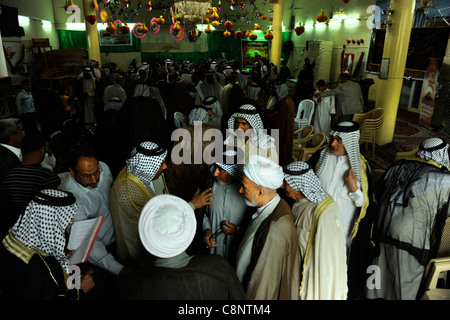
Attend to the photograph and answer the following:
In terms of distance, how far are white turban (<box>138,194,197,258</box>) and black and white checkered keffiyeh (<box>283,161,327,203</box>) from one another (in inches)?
31.2

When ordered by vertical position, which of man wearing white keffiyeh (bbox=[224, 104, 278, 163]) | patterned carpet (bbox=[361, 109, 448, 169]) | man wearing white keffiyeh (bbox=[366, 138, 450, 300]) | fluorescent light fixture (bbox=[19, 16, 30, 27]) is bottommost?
patterned carpet (bbox=[361, 109, 448, 169])

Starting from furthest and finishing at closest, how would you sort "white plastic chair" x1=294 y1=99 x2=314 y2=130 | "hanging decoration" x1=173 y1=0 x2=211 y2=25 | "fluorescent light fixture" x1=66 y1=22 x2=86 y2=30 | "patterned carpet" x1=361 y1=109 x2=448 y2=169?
1. "fluorescent light fixture" x1=66 y1=22 x2=86 y2=30
2. "hanging decoration" x1=173 y1=0 x2=211 y2=25
3. "white plastic chair" x1=294 y1=99 x2=314 y2=130
4. "patterned carpet" x1=361 y1=109 x2=448 y2=169

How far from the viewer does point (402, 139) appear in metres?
7.02

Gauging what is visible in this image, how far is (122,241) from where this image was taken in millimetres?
1987

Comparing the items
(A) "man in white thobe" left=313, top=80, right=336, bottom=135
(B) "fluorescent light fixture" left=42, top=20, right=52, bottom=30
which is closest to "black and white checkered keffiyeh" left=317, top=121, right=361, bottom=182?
(A) "man in white thobe" left=313, top=80, right=336, bottom=135

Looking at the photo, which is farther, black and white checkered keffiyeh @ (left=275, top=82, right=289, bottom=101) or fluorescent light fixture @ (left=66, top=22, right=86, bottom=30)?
fluorescent light fixture @ (left=66, top=22, right=86, bottom=30)

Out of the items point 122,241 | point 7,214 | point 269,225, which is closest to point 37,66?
point 7,214

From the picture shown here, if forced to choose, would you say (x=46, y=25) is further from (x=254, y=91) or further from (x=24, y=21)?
(x=254, y=91)

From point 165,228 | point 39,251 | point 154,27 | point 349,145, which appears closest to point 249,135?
point 349,145

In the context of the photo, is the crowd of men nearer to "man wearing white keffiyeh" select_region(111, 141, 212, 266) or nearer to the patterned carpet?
"man wearing white keffiyeh" select_region(111, 141, 212, 266)

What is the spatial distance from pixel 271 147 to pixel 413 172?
122 centimetres

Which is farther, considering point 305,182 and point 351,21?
point 351,21

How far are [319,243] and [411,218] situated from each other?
1.01m

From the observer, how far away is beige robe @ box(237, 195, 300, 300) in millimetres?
1573
